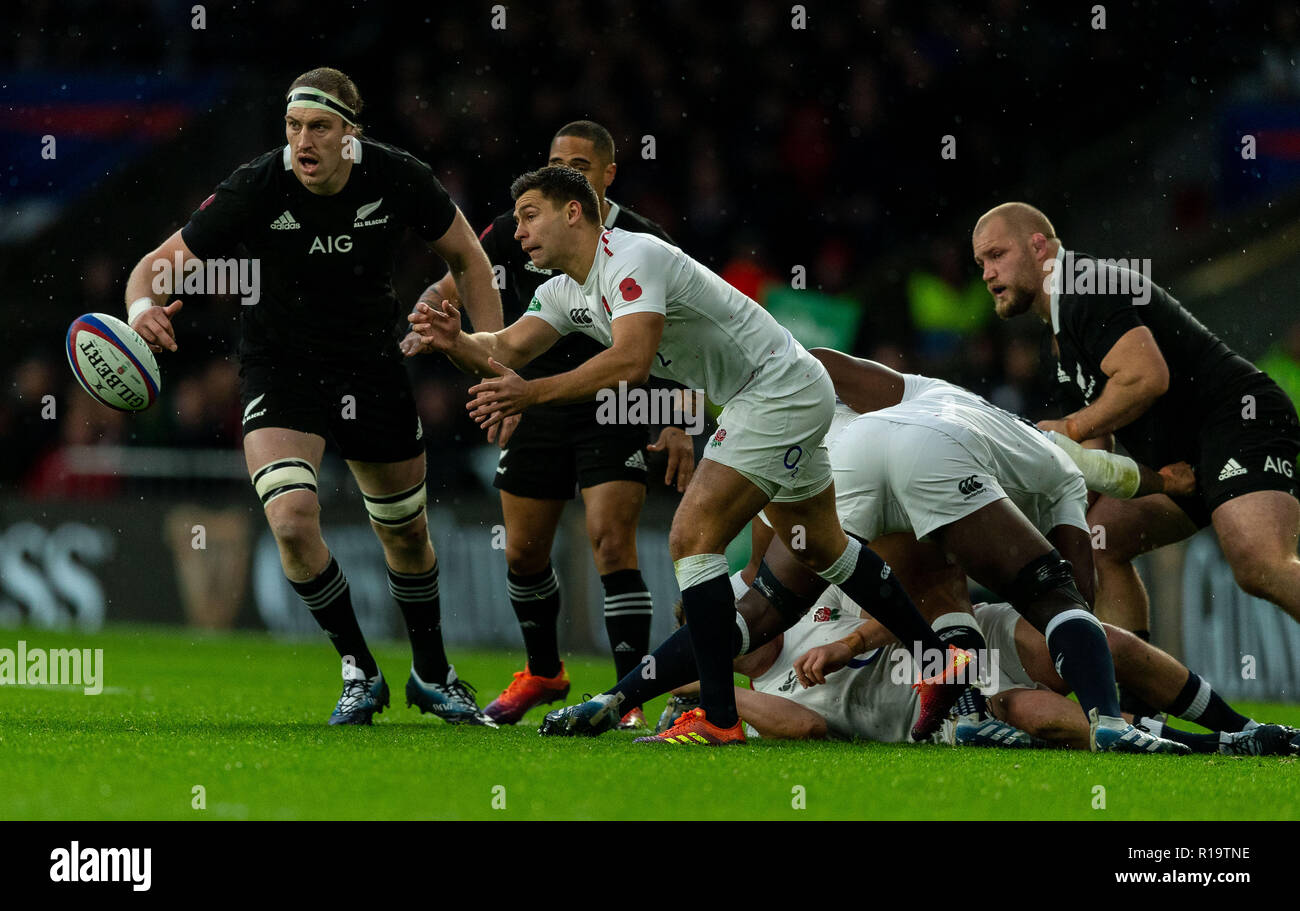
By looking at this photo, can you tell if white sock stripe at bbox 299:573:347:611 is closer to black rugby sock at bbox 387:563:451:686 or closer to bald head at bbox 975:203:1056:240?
black rugby sock at bbox 387:563:451:686

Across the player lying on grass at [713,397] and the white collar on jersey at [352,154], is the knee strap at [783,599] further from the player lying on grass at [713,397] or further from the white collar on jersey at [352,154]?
the white collar on jersey at [352,154]

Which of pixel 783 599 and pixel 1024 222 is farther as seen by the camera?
pixel 1024 222

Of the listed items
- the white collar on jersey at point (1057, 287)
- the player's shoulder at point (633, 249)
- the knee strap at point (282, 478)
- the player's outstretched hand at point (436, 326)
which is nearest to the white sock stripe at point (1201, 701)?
the white collar on jersey at point (1057, 287)

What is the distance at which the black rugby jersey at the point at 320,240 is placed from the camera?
6.18 metres

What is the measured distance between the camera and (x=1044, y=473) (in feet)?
19.1

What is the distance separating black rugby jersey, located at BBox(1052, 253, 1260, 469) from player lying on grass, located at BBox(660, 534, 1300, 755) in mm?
1199

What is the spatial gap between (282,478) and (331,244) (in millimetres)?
946

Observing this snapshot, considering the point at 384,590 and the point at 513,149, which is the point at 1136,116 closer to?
the point at 513,149

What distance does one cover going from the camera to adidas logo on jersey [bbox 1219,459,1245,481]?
20.8 feet

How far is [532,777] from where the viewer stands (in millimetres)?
4289

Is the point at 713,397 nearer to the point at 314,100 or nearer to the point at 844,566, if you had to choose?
the point at 844,566

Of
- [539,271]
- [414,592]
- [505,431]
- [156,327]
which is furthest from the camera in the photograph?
[539,271]

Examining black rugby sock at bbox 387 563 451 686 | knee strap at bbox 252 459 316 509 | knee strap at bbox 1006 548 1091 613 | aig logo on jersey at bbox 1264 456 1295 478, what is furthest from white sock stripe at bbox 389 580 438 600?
aig logo on jersey at bbox 1264 456 1295 478

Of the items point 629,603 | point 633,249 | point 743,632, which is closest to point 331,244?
point 633,249
